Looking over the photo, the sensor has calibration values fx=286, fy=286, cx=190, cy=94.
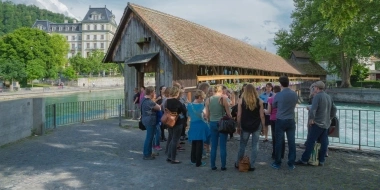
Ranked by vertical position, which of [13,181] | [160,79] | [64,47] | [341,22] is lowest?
[13,181]

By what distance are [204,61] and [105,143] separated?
753 centimetres

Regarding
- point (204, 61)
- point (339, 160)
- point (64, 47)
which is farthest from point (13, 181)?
point (64, 47)

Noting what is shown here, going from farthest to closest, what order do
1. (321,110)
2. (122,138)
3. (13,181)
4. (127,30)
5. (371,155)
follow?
(127,30), (122,138), (371,155), (321,110), (13,181)

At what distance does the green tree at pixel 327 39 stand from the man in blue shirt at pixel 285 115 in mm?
24632

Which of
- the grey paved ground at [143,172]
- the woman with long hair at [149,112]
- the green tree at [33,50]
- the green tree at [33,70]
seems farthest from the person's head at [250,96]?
the green tree at [33,50]

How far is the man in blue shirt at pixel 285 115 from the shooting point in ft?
21.5

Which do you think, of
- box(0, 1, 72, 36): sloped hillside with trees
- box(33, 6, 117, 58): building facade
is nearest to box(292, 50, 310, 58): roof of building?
box(33, 6, 117, 58): building facade

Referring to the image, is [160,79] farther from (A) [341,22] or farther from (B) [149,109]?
(A) [341,22]

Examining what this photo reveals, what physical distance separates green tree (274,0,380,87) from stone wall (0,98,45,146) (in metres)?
26.1

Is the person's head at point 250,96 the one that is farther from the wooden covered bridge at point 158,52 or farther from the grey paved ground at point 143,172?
the wooden covered bridge at point 158,52

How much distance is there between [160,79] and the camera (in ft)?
50.6

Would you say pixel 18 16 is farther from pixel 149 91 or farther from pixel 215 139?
pixel 215 139

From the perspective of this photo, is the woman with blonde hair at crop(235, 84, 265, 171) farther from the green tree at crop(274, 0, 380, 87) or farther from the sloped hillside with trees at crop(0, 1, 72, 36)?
the sloped hillside with trees at crop(0, 1, 72, 36)

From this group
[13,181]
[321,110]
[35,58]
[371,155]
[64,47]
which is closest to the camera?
[13,181]
